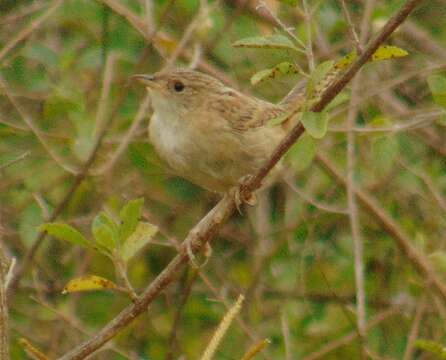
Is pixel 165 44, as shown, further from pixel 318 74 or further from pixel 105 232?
pixel 318 74

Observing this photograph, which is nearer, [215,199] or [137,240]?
[137,240]

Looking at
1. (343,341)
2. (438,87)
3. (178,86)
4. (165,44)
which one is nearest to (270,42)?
(438,87)

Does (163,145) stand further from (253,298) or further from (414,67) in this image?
(414,67)

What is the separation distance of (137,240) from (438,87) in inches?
35.3

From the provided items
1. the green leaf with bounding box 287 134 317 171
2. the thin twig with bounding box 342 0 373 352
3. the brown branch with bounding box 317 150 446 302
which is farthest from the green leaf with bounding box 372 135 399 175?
the green leaf with bounding box 287 134 317 171

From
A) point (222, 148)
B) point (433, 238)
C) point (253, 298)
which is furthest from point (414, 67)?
point (222, 148)

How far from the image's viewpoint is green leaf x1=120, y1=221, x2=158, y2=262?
10.3 feet

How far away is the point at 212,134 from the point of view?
423 centimetres

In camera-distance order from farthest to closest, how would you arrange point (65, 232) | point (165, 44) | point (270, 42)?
1. point (165, 44)
2. point (65, 232)
3. point (270, 42)

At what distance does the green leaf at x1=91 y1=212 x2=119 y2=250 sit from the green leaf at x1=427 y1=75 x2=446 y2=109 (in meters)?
0.91

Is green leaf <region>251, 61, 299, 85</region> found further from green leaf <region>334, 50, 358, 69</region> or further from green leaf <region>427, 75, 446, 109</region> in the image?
green leaf <region>427, 75, 446, 109</region>

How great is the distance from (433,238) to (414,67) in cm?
82

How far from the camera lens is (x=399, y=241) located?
5.04m

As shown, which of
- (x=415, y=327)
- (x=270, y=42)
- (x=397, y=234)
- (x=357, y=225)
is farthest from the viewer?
(x=397, y=234)
